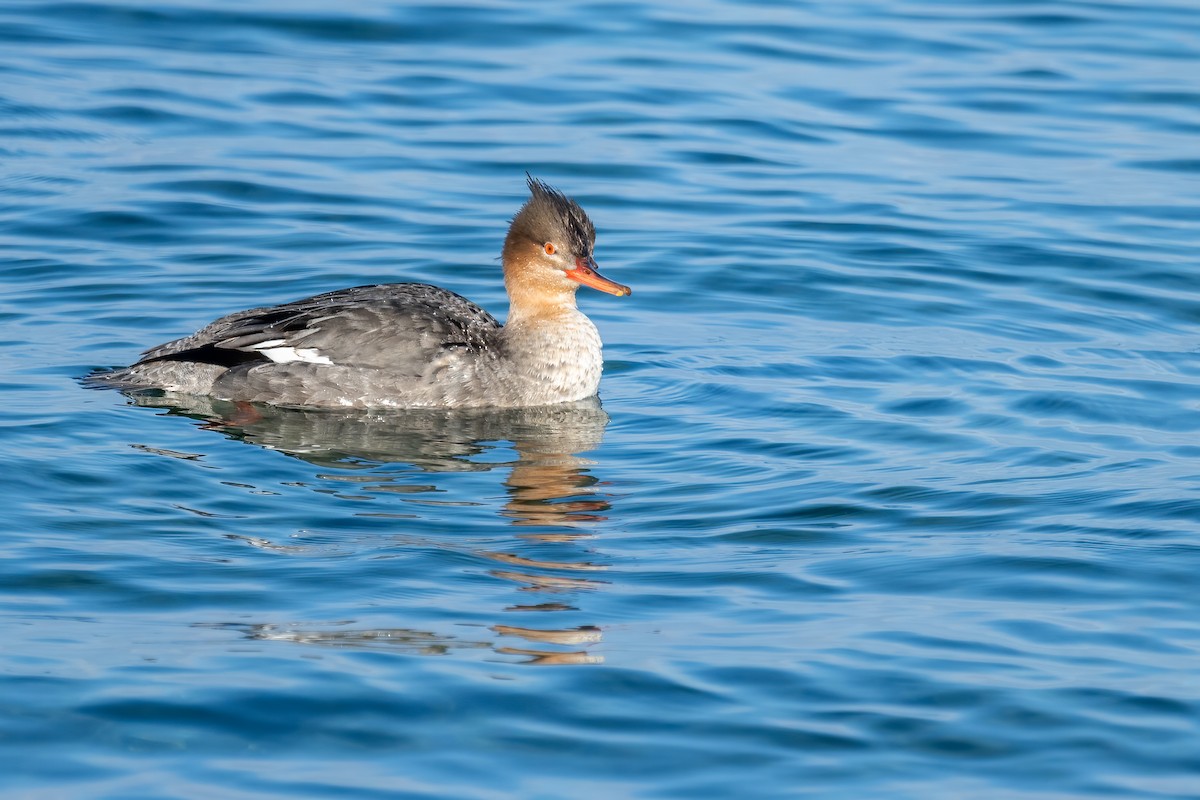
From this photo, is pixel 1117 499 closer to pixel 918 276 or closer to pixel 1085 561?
pixel 1085 561

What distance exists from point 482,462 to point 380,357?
136 centimetres

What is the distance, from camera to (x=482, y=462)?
920 cm

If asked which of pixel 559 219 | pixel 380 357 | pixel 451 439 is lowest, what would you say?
pixel 451 439

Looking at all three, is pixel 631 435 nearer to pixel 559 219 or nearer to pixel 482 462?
pixel 482 462

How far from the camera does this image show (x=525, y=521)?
8.15m

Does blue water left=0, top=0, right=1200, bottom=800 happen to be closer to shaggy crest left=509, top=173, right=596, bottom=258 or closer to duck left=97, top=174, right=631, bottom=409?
duck left=97, top=174, right=631, bottom=409

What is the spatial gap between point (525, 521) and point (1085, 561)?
2.57 metres

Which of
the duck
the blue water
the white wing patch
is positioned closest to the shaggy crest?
the duck

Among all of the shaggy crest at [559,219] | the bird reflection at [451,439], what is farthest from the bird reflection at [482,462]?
the shaggy crest at [559,219]

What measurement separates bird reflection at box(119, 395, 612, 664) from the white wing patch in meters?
0.31

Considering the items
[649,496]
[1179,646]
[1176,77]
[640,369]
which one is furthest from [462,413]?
[1176,77]

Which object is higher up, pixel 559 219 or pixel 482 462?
pixel 559 219

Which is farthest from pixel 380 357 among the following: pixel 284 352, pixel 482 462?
pixel 482 462

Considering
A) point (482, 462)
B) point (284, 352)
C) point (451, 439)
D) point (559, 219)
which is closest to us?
point (482, 462)
